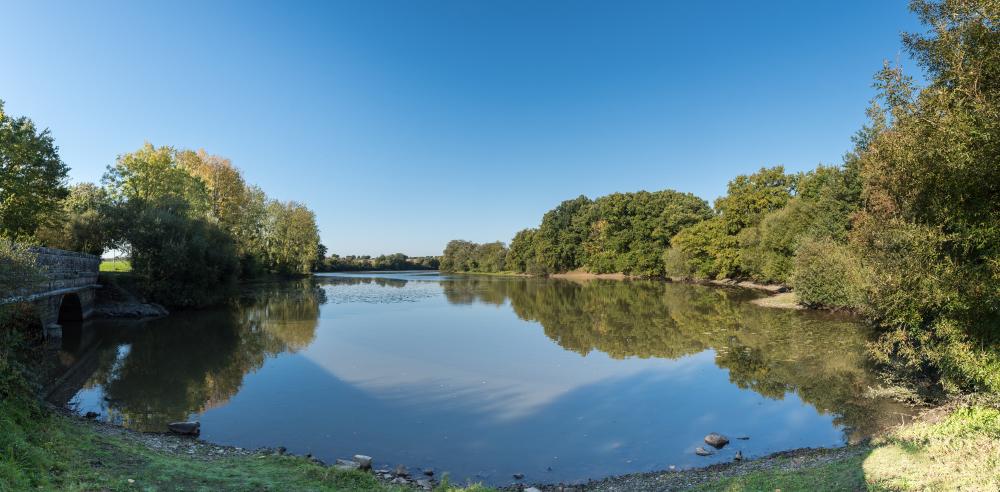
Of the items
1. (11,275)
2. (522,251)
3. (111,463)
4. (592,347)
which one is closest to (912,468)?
(111,463)

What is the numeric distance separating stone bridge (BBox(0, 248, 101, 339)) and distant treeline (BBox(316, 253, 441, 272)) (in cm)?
8373

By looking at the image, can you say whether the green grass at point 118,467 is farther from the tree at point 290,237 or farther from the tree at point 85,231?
the tree at point 290,237

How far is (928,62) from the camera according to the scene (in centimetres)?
1121

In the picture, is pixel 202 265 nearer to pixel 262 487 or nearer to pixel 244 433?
pixel 244 433

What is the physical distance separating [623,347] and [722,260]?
4844cm

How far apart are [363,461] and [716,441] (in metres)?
7.95

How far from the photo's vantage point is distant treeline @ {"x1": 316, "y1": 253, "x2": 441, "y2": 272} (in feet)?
422

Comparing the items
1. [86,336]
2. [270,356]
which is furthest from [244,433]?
[86,336]

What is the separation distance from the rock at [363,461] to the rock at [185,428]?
4.65 m

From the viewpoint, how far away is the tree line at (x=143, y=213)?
29.0m

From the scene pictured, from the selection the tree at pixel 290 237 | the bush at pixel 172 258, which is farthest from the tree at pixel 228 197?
the bush at pixel 172 258

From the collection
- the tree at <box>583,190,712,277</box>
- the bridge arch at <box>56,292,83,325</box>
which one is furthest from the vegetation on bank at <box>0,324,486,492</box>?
the tree at <box>583,190,712,277</box>

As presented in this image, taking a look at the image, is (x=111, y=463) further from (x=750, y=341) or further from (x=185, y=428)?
(x=750, y=341)

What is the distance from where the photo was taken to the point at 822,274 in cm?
3238
